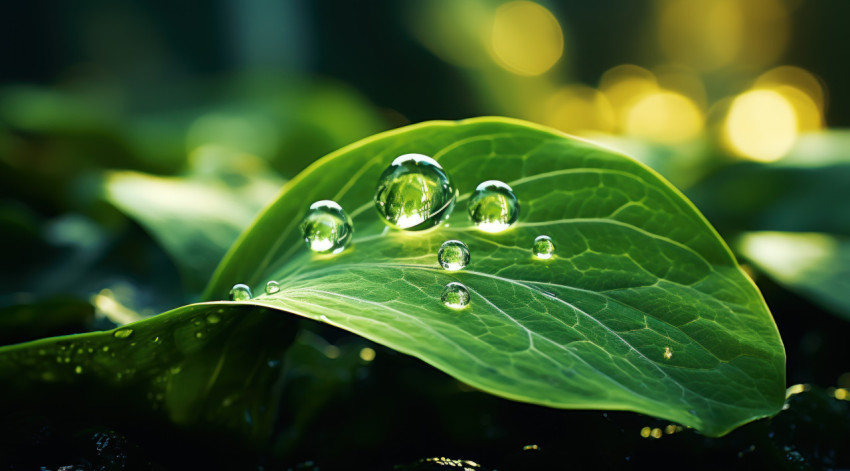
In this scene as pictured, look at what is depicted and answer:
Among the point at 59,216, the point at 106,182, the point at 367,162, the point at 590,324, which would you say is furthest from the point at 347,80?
the point at 590,324

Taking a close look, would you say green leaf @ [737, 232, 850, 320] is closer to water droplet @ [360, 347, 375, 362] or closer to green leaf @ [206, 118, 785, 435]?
green leaf @ [206, 118, 785, 435]

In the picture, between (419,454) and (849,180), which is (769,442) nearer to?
(419,454)

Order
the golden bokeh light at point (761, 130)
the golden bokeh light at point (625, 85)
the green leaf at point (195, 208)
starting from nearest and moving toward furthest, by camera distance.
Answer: the green leaf at point (195, 208) → the golden bokeh light at point (761, 130) → the golden bokeh light at point (625, 85)

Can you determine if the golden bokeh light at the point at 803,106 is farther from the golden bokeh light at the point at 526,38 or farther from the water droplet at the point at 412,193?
the water droplet at the point at 412,193

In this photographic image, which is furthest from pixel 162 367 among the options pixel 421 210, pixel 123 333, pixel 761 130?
pixel 761 130

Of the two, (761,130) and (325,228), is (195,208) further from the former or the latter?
(761,130)

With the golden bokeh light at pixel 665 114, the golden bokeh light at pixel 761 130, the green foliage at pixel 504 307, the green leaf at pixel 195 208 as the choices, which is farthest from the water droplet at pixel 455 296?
the golden bokeh light at pixel 665 114

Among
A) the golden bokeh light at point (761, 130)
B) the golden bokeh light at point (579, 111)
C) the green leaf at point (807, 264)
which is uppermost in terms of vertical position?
the golden bokeh light at point (579, 111)
